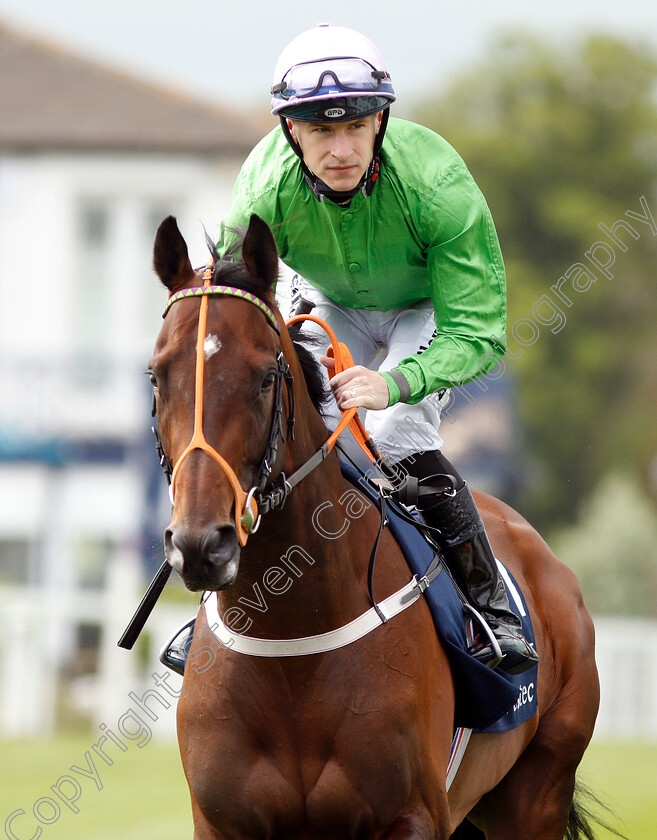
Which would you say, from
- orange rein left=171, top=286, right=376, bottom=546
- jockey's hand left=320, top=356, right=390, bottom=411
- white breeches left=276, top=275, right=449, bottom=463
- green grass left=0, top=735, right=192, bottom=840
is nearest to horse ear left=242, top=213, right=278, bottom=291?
orange rein left=171, top=286, right=376, bottom=546

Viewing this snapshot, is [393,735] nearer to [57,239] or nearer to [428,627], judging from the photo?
[428,627]

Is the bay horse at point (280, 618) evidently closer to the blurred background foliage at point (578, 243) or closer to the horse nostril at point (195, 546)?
the horse nostril at point (195, 546)

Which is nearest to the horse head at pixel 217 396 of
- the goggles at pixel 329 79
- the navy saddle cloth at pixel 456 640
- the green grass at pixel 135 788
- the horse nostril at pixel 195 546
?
the horse nostril at pixel 195 546

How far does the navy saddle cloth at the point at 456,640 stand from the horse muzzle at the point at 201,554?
107 centimetres

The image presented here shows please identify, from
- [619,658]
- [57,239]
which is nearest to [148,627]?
[619,658]

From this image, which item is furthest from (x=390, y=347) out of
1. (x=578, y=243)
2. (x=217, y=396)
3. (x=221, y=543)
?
(x=578, y=243)

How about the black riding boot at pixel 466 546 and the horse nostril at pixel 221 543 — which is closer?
the horse nostril at pixel 221 543

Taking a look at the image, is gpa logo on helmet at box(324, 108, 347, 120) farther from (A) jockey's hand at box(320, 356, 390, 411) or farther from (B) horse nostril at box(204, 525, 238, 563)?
(B) horse nostril at box(204, 525, 238, 563)

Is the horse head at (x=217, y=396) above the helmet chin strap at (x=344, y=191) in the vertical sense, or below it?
below

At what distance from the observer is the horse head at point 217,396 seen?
9.52 feet

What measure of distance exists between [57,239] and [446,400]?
21.6 metres

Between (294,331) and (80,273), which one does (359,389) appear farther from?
(80,273)

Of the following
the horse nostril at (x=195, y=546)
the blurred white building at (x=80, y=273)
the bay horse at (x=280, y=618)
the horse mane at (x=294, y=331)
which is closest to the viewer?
the horse nostril at (x=195, y=546)

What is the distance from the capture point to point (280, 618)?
3.56 m
